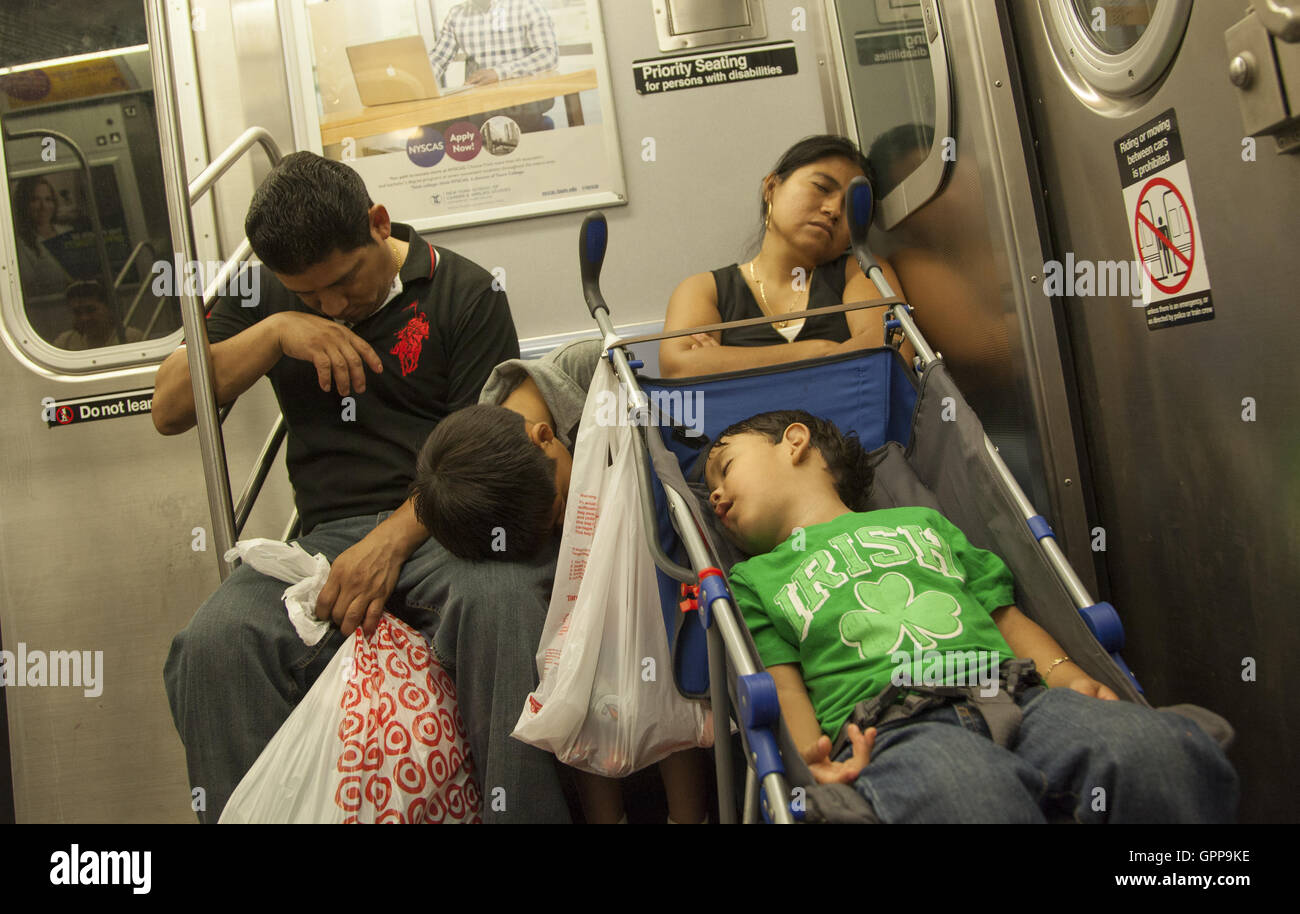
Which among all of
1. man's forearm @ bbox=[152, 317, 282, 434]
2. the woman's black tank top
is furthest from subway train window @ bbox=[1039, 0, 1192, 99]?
man's forearm @ bbox=[152, 317, 282, 434]

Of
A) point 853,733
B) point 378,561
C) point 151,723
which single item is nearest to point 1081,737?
point 853,733

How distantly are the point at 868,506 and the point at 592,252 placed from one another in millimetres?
818

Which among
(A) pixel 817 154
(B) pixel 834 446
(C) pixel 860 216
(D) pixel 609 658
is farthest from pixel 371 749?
(A) pixel 817 154

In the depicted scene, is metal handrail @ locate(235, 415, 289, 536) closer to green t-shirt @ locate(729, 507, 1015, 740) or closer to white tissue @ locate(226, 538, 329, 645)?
white tissue @ locate(226, 538, 329, 645)

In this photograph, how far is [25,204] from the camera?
2857 mm

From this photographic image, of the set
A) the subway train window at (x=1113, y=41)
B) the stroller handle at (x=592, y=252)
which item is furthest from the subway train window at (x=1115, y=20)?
the stroller handle at (x=592, y=252)

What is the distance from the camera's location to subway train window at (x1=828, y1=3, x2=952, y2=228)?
7.14 feet

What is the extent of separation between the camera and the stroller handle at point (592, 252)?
79.0 inches

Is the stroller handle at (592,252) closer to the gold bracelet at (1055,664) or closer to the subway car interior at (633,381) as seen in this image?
the subway car interior at (633,381)

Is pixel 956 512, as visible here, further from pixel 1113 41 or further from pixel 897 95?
pixel 897 95

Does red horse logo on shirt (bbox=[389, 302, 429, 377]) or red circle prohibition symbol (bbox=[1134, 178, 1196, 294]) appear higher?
red horse logo on shirt (bbox=[389, 302, 429, 377])

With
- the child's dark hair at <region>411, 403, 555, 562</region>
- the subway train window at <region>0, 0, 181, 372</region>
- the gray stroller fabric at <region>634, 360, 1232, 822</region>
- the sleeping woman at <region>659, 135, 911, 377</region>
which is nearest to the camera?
the gray stroller fabric at <region>634, 360, 1232, 822</region>
